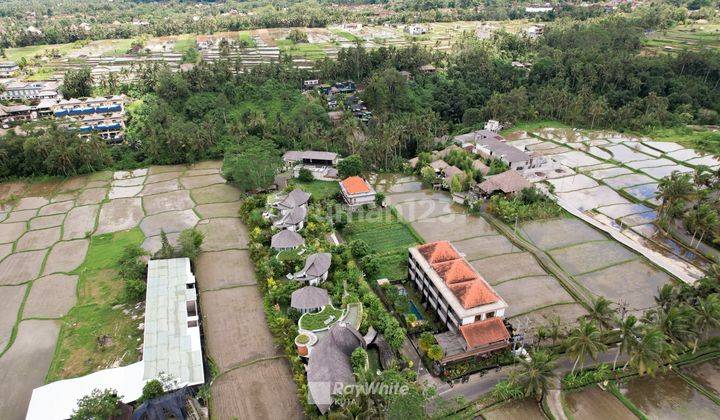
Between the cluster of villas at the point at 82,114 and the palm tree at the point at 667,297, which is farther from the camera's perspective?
the cluster of villas at the point at 82,114

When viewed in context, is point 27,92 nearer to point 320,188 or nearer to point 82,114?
point 82,114

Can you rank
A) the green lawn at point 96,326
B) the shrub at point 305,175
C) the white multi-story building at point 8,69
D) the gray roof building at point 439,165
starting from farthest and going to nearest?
the white multi-story building at point 8,69 < the gray roof building at point 439,165 < the shrub at point 305,175 < the green lawn at point 96,326

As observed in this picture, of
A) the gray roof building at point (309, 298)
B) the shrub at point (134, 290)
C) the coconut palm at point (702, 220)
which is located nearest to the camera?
the gray roof building at point (309, 298)

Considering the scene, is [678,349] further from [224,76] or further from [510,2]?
[510,2]

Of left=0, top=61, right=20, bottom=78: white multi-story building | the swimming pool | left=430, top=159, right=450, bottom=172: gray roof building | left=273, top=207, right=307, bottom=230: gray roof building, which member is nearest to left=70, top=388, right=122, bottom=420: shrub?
the swimming pool

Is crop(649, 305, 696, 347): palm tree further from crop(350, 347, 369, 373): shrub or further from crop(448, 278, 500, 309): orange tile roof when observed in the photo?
crop(350, 347, 369, 373): shrub

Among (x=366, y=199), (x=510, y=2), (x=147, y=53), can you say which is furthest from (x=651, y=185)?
(x=510, y=2)

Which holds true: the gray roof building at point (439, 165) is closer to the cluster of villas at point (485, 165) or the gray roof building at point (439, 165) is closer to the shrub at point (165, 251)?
the cluster of villas at point (485, 165)

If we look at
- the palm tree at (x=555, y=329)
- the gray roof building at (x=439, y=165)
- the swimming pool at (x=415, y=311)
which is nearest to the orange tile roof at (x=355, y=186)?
the gray roof building at (x=439, y=165)
